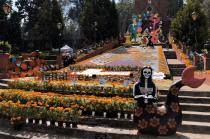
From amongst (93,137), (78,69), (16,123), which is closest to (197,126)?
(93,137)

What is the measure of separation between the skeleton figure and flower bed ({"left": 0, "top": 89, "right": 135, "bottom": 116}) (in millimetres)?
1828

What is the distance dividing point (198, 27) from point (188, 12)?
200 cm

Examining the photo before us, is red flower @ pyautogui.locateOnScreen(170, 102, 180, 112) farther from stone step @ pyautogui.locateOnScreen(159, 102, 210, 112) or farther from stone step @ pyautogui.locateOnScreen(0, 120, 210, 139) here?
stone step @ pyautogui.locateOnScreen(159, 102, 210, 112)

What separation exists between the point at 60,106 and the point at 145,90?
3665 mm

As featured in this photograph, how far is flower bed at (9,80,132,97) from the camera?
1353cm

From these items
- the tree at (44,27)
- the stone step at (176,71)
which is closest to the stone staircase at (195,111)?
the stone step at (176,71)

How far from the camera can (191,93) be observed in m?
13.4

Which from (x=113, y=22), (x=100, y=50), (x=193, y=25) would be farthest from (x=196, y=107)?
(x=113, y=22)

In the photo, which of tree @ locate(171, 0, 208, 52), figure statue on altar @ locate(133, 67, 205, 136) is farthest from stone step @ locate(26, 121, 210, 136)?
tree @ locate(171, 0, 208, 52)

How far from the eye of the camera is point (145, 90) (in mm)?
9812

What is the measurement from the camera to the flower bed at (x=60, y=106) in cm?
1111

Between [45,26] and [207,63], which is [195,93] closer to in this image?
[207,63]

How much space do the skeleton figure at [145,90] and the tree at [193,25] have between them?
27.9m

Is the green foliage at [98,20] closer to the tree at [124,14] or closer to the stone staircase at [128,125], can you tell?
the tree at [124,14]
